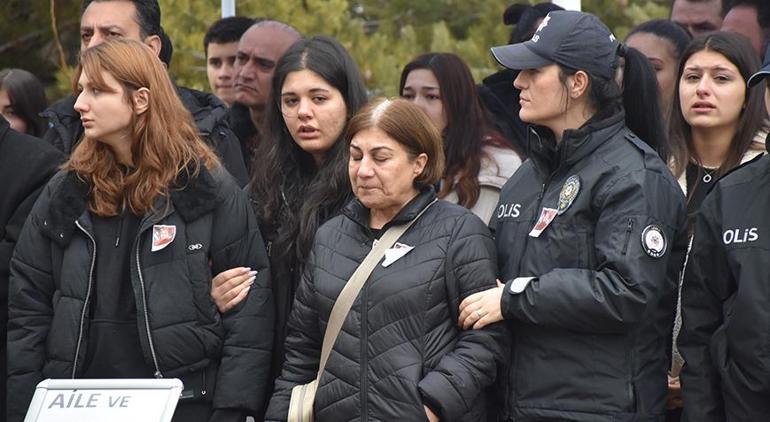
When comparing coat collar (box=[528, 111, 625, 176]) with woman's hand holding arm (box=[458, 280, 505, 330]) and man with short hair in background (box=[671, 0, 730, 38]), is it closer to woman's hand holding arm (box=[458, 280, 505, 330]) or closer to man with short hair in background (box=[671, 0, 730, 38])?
woman's hand holding arm (box=[458, 280, 505, 330])

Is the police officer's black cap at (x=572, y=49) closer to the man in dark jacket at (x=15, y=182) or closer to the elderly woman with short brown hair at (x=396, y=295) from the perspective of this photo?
the elderly woman with short brown hair at (x=396, y=295)

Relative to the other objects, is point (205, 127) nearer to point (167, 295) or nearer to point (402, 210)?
point (167, 295)

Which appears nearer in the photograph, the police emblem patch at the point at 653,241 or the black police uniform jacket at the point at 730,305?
the black police uniform jacket at the point at 730,305

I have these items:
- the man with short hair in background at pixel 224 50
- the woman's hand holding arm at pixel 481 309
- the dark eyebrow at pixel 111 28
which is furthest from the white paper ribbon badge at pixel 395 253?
the man with short hair in background at pixel 224 50

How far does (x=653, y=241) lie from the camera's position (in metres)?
4.42

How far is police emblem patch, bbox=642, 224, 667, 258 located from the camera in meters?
4.41

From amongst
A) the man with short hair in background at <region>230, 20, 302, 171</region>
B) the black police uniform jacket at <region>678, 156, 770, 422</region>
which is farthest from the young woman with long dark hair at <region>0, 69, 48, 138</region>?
the black police uniform jacket at <region>678, 156, 770, 422</region>

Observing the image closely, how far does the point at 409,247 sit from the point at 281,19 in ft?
20.4

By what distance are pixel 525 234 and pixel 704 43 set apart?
48.4 inches

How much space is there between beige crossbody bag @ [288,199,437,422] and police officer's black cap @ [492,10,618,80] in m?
0.69

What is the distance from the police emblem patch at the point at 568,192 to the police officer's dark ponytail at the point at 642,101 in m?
0.46

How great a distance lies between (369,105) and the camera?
497cm

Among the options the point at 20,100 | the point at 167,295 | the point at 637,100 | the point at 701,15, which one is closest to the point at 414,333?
the point at 167,295

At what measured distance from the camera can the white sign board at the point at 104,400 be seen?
15.1 ft
